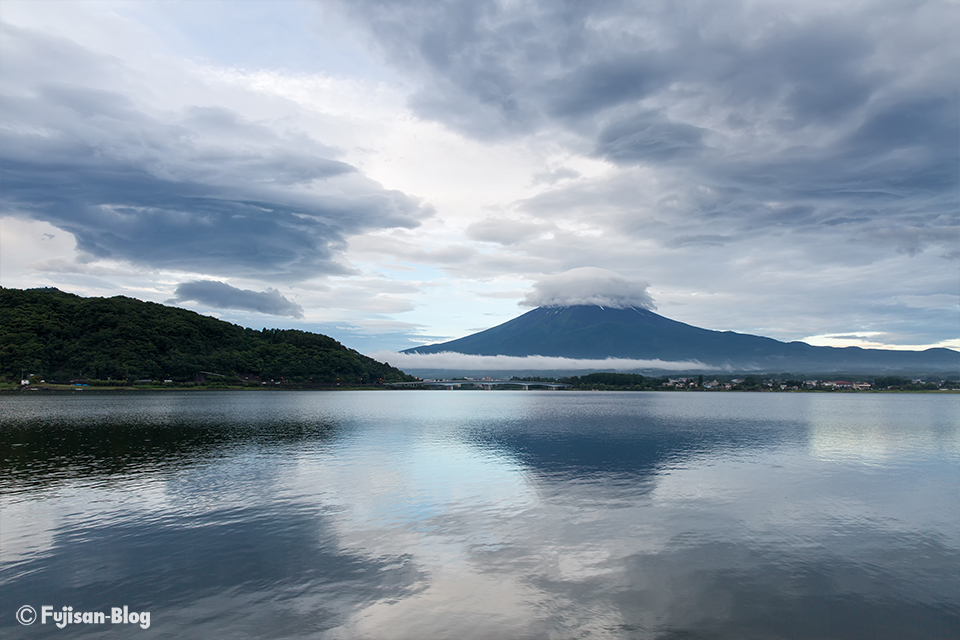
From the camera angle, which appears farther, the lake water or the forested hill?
the forested hill

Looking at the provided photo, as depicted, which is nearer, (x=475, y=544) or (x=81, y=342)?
(x=475, y=544)

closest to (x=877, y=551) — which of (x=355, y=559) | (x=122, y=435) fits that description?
(x=355, y=559)

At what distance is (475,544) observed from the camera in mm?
21250

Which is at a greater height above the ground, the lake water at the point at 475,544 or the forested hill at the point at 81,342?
the forested hill at the point at 81,342

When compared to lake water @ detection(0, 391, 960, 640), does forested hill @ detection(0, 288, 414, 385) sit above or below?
above

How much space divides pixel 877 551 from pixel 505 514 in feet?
53.5

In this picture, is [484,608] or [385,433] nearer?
[484,608]

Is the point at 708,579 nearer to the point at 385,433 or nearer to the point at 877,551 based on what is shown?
the point at 877,551

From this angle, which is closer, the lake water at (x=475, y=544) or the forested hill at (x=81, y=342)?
the lake water at (x=475, y=544)

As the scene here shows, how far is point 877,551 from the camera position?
2172cm

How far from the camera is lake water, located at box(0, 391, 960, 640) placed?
49.7 ft

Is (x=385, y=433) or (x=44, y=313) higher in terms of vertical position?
(x=44, y=313)

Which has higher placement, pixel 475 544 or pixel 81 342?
pixel 81 342

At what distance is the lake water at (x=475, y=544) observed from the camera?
15.1 m
